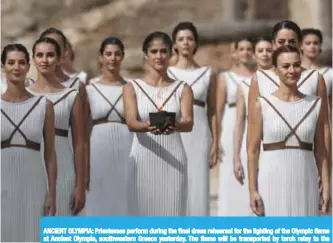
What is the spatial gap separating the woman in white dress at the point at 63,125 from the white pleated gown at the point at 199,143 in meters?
1.78

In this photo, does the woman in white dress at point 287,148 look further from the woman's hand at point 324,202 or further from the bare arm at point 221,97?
the bare arm at point 221,97

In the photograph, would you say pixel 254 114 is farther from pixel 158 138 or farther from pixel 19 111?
pixel 19 111

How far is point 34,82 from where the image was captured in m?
10.1

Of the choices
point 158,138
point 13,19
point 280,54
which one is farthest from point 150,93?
point 13,19

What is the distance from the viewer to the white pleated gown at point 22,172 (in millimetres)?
9109

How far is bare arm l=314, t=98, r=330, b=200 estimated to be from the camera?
9.26 metres

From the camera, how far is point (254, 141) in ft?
30.1

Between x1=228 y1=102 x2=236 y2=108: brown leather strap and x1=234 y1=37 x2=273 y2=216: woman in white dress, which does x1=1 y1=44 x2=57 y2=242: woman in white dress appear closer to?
x1=234 y1=37 x2=273 y2=216: woman in white dress

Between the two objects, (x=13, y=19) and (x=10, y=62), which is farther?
(x=13, y=19)

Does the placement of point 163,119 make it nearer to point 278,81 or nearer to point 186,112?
point 186,112

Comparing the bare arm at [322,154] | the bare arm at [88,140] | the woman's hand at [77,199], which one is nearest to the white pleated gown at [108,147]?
the bare arm at [88,140]

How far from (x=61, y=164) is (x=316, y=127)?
1.86 meters

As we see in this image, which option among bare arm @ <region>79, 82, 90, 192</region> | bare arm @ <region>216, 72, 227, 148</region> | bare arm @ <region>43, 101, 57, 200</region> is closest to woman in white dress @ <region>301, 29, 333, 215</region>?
bare arm @ <region>216, 72, 227, 148</region>

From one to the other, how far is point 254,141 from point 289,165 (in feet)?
1.03
